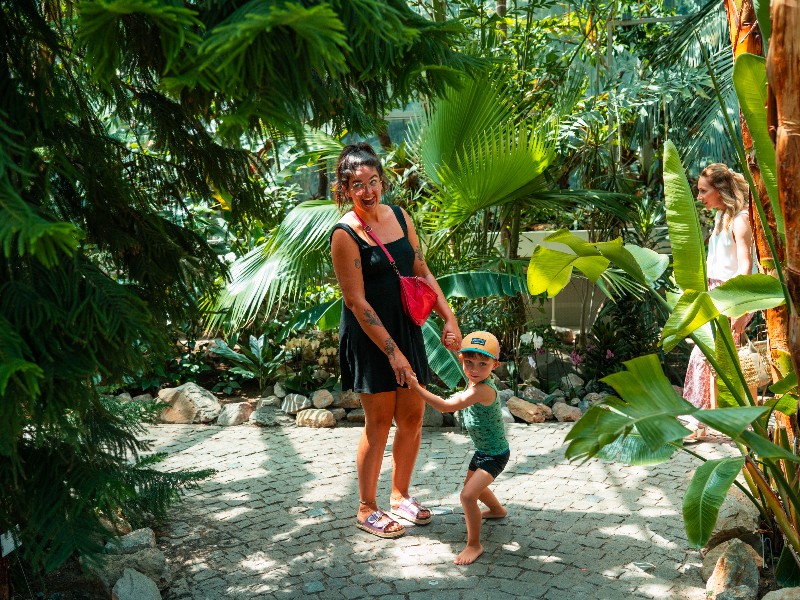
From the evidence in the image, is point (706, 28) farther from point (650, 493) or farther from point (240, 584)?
point (240, 584)

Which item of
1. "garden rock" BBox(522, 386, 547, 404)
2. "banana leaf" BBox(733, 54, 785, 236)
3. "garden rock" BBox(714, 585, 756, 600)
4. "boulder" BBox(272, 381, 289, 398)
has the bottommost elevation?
"garden rock" BBox(714, 585, 756, 600)

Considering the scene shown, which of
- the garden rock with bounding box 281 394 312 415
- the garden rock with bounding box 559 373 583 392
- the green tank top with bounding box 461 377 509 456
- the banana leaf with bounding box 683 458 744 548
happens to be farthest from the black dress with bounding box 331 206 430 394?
the garden rock with bounding box 559 373 583 392

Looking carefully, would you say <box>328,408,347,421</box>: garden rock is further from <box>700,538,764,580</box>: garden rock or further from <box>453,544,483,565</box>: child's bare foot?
<box>700,538,764,580</box>: garden rock

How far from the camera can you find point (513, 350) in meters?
7.43

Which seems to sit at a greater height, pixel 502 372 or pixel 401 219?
pixel 401 219

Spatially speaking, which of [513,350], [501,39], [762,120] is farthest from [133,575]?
[501,39]

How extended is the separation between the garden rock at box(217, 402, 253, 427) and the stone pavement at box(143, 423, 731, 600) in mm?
654

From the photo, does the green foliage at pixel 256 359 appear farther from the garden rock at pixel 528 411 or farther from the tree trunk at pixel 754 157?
the tree trunk at pixel 754 157

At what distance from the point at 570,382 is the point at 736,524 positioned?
10.7 feet

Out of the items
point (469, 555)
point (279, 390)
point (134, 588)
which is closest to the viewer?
point (134, 588)

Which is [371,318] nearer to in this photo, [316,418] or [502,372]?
[316,418]

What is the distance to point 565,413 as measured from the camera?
6.42 metres

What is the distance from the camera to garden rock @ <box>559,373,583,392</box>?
702 cm

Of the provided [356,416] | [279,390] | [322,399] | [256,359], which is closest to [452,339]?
[356,416]
